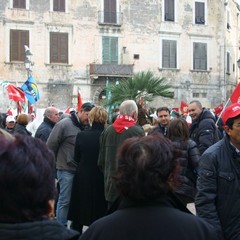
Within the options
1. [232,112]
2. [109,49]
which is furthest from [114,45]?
[232,112]

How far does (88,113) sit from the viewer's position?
666 cm

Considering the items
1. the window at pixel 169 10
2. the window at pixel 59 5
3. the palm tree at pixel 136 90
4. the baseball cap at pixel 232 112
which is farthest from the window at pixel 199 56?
the baseball cap at pixel 232 112

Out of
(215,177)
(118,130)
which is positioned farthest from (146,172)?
(118,130)

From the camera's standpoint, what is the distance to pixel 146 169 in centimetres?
222

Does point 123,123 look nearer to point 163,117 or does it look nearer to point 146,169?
point 163,117

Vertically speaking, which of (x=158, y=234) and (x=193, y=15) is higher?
(x=193, y=15)

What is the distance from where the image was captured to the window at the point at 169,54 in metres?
34.0

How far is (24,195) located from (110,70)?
3001 centimetres

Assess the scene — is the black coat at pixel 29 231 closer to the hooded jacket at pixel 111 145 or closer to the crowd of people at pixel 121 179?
the crowd of people at pixel 121 179

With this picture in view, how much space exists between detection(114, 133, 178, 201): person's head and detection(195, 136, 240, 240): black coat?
127cm

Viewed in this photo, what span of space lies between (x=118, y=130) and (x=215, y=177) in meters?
2.29

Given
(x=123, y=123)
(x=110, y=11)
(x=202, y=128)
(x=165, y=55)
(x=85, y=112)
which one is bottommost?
(x=202, y=128)

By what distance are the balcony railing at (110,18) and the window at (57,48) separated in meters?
2.72

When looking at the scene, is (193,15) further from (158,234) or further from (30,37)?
(158,234)
